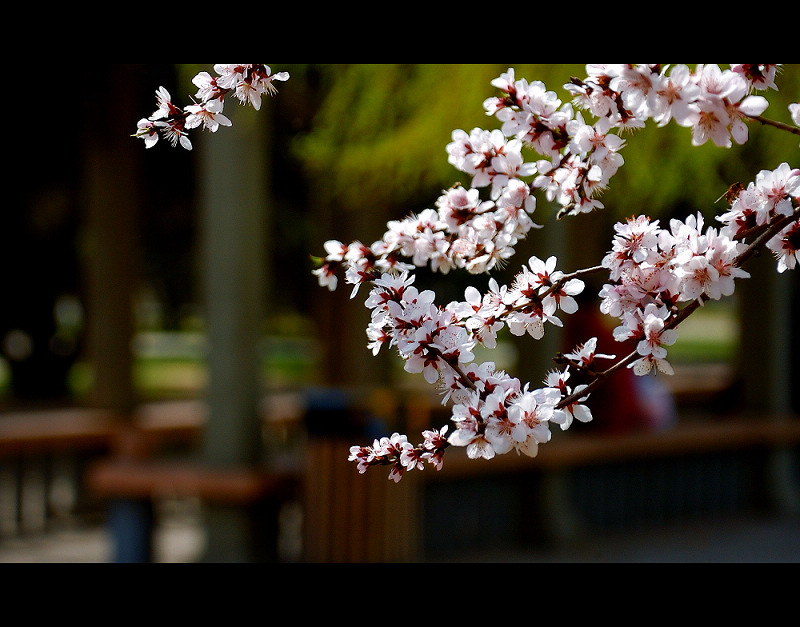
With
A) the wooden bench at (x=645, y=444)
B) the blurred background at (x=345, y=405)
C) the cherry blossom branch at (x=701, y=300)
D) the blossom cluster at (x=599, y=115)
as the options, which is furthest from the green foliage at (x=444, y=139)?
the cherry blossom branch at (x=701, y=300)

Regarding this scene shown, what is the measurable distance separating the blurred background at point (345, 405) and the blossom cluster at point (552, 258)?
222 centimetres

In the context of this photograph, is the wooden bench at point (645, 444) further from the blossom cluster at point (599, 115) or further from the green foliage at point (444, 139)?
the blossom cluster at point (599, 115)

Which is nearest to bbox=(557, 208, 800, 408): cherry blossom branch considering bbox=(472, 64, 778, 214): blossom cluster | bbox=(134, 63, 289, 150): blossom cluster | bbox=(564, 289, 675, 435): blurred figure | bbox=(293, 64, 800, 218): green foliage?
bbox=(472, 64, 778, 214): blossom cluster

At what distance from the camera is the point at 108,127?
9969mm

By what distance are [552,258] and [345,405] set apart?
421 cm

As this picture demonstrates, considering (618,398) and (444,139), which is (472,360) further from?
(618,398)

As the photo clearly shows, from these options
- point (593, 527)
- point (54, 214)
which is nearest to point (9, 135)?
point (54, 214)

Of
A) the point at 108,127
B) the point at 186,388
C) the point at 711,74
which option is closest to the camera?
the point at 711,74

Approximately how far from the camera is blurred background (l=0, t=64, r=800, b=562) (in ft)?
18.2

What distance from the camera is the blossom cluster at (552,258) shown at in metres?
1.73

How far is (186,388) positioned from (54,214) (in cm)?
695

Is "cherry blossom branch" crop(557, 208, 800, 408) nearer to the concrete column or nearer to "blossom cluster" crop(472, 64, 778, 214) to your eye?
"blossom cluster" crop(472, 64, 778, 214)

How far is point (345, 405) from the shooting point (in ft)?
19.8
